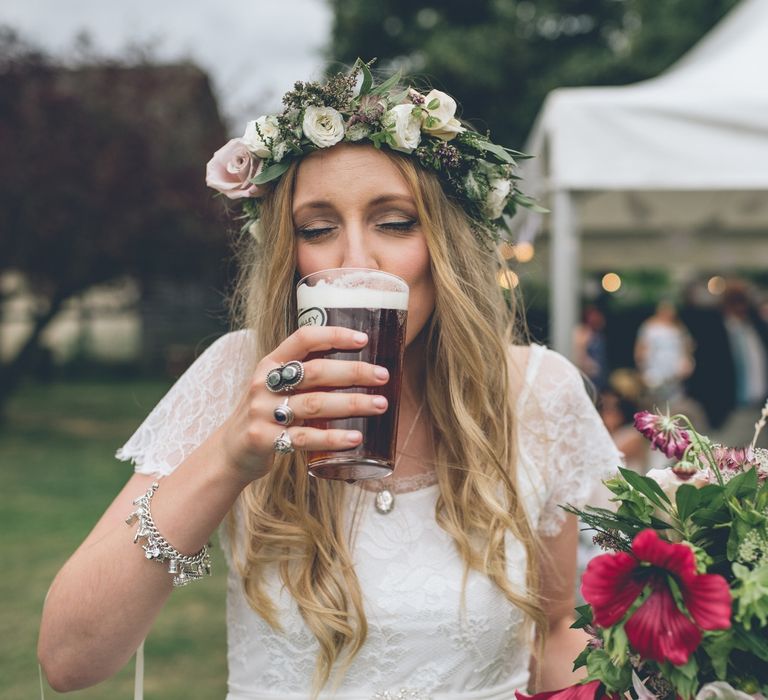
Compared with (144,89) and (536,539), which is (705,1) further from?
(536,539)

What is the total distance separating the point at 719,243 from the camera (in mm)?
8648

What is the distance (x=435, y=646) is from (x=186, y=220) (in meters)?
14.6

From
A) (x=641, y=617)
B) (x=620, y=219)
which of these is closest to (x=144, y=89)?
(x=620, y=219)

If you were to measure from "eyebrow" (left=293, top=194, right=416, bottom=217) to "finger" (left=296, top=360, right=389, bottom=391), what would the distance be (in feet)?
1.97

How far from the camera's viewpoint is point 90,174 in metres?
13.9

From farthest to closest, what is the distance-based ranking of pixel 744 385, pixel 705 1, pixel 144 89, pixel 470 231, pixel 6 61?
1. pixel 705 1
2. pixel 144 89
3. pixel 6 61
4. pixel 744 385
5. pixel 470 231

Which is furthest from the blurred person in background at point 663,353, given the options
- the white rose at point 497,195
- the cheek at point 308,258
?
the cheek at point 308,258

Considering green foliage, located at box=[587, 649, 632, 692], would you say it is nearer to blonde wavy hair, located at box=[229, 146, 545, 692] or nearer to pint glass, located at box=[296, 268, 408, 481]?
pint glass, located at box=[296, 268, 408, 481]

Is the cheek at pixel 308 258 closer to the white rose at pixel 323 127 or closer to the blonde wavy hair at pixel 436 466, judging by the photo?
the blonde wavy hair at pixel 436 466

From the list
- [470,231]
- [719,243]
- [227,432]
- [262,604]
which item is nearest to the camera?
[227,432]

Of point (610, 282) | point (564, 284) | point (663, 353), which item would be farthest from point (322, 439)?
point (610, 282)

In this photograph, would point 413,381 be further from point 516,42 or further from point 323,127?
point 516,42

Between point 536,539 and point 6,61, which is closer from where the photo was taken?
point 536,539

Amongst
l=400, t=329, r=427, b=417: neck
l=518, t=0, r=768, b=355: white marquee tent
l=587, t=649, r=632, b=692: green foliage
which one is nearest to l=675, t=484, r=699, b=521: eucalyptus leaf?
l=587, t=649, r=632, b=692: green foliage
